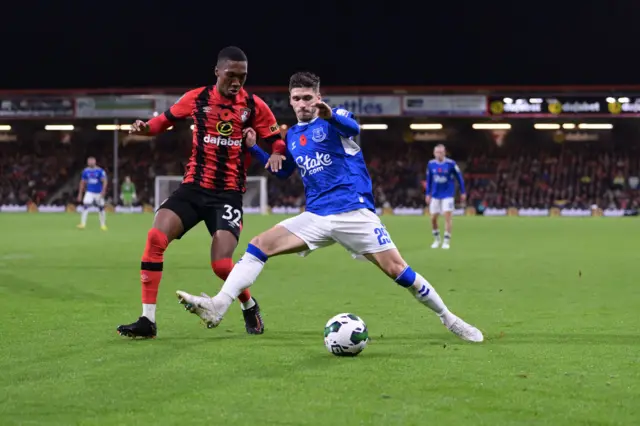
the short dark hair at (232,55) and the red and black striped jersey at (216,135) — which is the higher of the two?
the short dark hair at (232,55)

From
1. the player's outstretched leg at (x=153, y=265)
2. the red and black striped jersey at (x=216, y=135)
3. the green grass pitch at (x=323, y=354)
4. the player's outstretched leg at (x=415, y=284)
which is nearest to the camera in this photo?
the green grass pitch at (x=323, y=354)

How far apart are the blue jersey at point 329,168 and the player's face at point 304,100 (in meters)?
0.18

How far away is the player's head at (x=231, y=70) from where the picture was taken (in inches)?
300

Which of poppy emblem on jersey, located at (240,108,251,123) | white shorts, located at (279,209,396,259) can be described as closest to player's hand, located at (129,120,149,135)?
poppy emblem on jersey, located at (240,108,251,123)

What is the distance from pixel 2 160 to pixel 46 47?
286 inches

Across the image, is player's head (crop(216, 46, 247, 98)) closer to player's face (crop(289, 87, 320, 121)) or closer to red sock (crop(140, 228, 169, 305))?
player's face (crop(289, 87, 320, 121))

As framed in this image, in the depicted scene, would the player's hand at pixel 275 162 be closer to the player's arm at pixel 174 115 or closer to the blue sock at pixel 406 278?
the player's arm at pixel 174 115

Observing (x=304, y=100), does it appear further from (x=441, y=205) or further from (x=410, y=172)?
(x=410, y=172)

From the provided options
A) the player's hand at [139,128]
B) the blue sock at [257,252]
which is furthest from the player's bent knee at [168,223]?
the blue sock at [257,252]

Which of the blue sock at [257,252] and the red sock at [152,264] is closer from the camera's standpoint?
the blue sock at [257,252]

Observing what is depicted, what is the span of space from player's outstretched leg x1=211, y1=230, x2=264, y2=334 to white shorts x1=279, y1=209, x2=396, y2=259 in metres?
0.76

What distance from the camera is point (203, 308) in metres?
6.71

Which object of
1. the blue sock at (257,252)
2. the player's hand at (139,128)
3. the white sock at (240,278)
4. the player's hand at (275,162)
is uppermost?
the player's hand at (139,128)

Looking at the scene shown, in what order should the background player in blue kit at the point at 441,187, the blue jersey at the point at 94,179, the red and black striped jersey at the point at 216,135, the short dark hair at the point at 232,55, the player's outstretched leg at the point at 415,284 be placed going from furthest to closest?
the blue jersey at the point at 94,179
the background player in blue kit at the point at 441,187
the red and black striped jersey at the point at 216,135
the short dark hair at the point at 232,55
the player's outstretched leg at the point at 415,284
